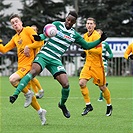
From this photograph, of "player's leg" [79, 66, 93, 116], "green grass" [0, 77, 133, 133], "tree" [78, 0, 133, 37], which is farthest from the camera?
"tree" [78, 0, 133, 37]

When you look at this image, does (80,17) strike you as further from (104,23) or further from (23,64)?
(23,64)

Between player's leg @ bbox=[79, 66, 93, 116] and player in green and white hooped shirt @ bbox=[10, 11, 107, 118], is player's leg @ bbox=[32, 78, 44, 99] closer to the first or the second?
player's leg @ bbox=[79, 66, 93, 116]

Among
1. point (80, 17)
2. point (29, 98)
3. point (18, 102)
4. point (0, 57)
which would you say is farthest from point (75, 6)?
point (29, 98)

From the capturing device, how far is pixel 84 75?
15.0m

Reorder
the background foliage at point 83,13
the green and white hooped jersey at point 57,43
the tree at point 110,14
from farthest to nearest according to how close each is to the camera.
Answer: the tree at point 110,14 < the background foliage at point 83,13 < the green and white hooped jersey at point 57,43

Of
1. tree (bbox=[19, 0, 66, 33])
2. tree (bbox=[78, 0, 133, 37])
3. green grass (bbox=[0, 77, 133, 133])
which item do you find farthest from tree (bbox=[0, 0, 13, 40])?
green grass (bbox=[0, 77, 133, 133])

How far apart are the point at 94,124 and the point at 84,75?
284cm

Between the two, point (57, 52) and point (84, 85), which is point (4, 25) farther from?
point (57, 52)

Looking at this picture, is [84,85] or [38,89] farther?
[38,89]

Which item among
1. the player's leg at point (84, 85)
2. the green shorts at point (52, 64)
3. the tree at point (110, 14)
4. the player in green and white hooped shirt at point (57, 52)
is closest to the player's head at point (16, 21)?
the player in green and white hooped shirt at point (57, 52)

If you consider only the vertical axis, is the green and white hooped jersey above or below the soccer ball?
below

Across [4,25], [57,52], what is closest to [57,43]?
[57,52]

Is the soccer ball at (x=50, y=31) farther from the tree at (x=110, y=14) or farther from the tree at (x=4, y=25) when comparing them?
the tree at (x=4, y=25)

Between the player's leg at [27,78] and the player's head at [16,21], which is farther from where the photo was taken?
the player's head at [16,21]
